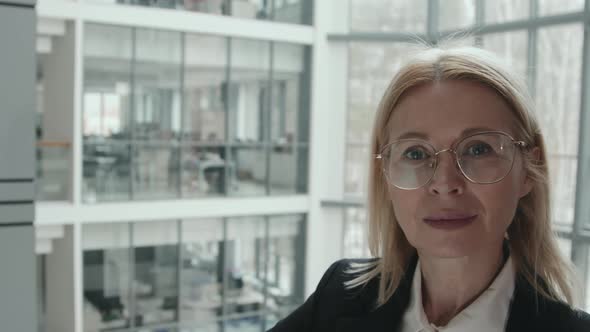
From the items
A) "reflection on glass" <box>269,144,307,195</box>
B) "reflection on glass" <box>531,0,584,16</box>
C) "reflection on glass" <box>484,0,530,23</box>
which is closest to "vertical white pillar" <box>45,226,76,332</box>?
"reflection on glass" <box>269,144,307,195</box>

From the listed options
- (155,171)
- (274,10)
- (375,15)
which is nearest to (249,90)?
(274,10)

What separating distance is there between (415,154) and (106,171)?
1330 centimetres

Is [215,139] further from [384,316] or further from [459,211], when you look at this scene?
[459,211]

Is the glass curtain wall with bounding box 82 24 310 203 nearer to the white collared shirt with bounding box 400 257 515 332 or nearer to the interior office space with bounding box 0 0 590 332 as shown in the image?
the interior office space with bounding box 0 0 590 332

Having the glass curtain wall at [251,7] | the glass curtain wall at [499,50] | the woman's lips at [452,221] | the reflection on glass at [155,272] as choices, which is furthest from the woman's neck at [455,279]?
the glass curtain wall at [251,7]

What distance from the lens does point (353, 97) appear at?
1705 centimetres

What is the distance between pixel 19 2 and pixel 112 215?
11729 mm

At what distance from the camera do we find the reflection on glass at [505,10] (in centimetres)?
1307

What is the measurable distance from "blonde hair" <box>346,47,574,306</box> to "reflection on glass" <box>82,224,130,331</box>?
1289 centimetres

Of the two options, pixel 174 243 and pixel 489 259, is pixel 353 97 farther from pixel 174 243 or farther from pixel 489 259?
pixel 489 259

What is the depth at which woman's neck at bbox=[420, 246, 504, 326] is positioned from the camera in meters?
1.44

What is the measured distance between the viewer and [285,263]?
53.2ft

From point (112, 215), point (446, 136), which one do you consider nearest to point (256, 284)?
point (112, 215)

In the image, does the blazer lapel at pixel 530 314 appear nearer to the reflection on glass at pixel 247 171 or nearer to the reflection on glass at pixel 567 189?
the reflection on glass at pixel 567 189
